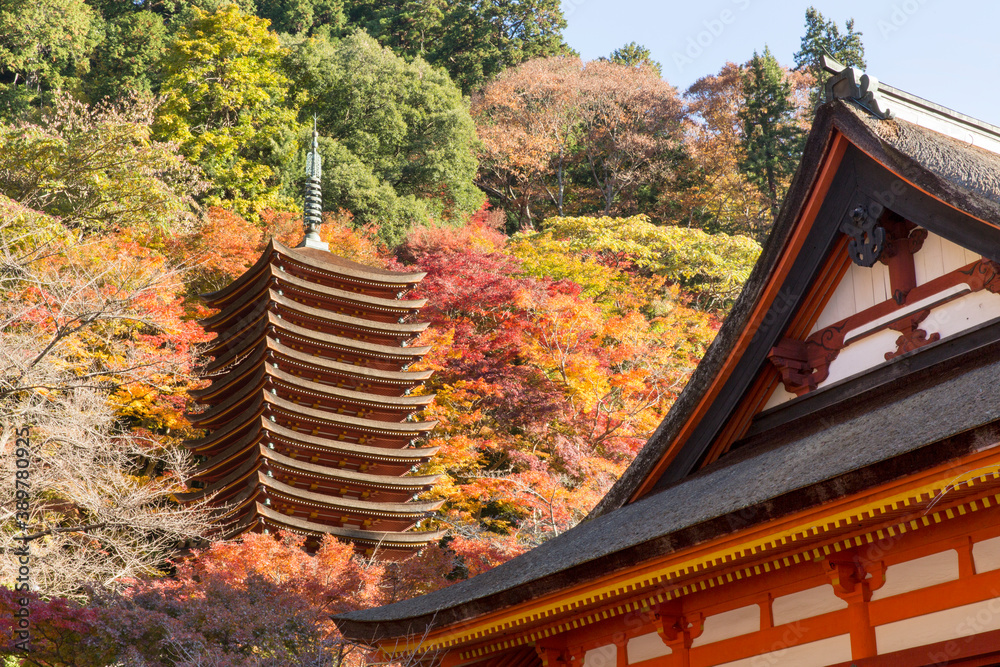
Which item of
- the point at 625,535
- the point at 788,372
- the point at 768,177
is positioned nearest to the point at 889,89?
the point at 788,372

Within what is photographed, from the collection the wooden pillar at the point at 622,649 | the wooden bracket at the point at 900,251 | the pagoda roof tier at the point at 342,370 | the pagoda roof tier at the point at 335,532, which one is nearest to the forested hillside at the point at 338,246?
the pagoda roof tier at the point at 335,532

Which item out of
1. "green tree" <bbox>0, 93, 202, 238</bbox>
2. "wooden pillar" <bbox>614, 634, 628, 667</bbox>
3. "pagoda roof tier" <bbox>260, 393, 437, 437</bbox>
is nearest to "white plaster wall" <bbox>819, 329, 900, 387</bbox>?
"wooden pillar" <bbox>614, 634, 628, 667</bbox>

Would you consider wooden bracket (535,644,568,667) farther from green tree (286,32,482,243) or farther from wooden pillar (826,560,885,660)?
green tree (286,32,482,243)

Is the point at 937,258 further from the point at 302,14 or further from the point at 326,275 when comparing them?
the point at 302,14

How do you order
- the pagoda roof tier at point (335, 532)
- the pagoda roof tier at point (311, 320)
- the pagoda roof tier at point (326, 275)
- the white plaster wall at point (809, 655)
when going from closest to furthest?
the white plaster wall at point (809, 655)
the pagoda roof tier at point (335, 532)
the pagoda roof tier at point (311, 320)
the pagoda roof tier at point (326, 275)

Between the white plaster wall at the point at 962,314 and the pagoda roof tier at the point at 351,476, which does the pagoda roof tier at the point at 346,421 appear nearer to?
the pagoda roof tier at the point at 351,476

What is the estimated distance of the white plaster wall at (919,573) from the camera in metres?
4.31

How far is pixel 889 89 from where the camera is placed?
6227 millimetres

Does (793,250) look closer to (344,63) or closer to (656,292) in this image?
(656,292)

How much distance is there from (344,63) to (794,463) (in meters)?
28.3

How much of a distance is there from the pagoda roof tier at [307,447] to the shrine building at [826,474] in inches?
351

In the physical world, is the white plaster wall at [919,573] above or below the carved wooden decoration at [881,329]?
below

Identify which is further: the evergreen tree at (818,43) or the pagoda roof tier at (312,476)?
the evergreen tree at (818,43)

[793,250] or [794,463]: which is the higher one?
[793,250]
